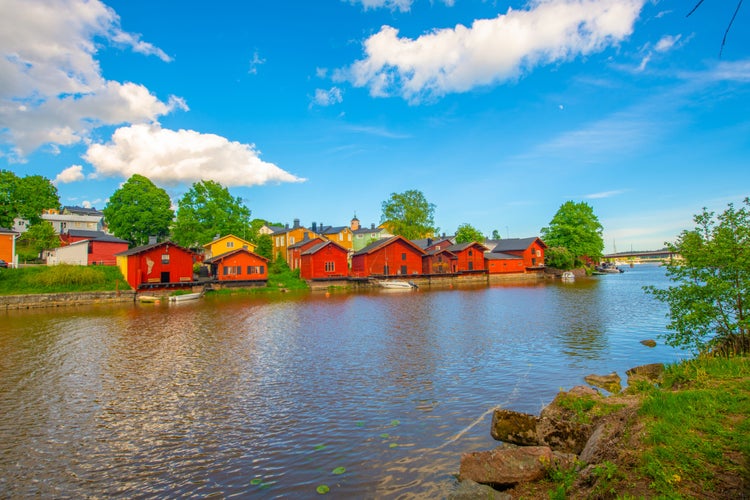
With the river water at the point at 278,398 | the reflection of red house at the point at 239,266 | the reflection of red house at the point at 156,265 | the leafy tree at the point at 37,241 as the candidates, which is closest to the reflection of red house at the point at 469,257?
the reflection of red house at the point at 239,266

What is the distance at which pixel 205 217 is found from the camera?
66.7 metres

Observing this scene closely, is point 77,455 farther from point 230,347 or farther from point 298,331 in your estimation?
point 298,331

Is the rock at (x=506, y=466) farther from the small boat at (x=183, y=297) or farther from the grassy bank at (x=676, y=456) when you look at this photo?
the small boat at (x=183, y=297)

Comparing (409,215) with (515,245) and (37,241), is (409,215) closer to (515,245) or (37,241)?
(515,245)

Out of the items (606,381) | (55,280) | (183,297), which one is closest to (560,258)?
(183,297)

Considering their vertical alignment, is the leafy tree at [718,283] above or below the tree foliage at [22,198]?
below

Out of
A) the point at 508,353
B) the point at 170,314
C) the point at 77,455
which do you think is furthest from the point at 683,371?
the point at 170,314

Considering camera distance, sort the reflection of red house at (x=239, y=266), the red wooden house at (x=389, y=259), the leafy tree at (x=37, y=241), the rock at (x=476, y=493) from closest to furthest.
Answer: the rock at (x=476, y=493) → the leafy tree at (x=37, y=241) → the reflection of red house at (x=239, y=266) → the red wooden house at (x=389, y=259)

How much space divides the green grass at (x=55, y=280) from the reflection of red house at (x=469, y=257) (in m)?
50.2

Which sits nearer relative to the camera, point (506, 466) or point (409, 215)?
point (506, 466)

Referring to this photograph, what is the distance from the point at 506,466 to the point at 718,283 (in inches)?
359

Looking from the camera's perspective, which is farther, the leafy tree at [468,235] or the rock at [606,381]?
the leafy tree at [468,235]

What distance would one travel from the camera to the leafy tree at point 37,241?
52.3 m

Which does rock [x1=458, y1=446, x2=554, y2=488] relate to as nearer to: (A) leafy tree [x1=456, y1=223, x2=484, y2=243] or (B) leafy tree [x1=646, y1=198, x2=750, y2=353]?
(B) leafy tree [x1=646, y1=198, x2=750, y2=353]
